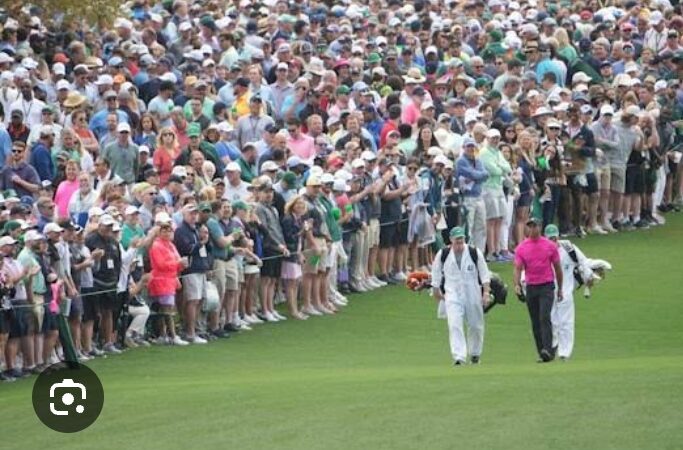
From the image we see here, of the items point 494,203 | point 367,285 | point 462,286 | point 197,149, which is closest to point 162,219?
point 197,149

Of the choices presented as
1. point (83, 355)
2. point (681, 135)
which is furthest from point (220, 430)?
point (681, 135)

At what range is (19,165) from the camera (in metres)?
31.1

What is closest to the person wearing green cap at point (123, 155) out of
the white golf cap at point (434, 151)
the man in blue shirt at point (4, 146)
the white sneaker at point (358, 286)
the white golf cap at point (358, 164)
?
the man in blue shirt at point (4, 146)

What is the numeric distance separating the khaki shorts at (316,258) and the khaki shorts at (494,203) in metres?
4.84

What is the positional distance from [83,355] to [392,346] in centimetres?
466

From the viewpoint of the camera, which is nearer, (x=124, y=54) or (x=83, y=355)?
(x=83, y=355)

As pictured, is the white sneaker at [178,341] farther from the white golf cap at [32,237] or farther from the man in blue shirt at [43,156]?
the white golf cap at [32,237]

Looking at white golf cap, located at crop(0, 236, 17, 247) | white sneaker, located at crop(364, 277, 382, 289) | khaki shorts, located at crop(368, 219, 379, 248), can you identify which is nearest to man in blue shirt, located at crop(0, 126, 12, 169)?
white golf cap, located at crop(0, 236, 17, 247)

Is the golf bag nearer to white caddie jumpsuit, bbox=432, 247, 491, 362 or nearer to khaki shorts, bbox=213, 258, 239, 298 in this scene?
white caddie jumpsuit, bbox=432, 247, 491, 362

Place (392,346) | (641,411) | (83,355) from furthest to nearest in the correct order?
(392,346)
(83,355)
(641,411)

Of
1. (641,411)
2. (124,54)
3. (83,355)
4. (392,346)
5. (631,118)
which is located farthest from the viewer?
(631,118)

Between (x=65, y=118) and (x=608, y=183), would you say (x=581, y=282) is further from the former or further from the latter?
(x=608, y=183)

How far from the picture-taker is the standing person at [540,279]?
28.5 m

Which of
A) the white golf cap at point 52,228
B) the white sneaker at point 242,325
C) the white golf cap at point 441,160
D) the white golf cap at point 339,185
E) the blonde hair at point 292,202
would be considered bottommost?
the white sneaker at point 242,325
